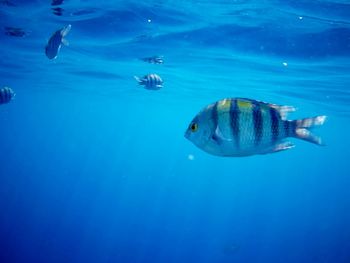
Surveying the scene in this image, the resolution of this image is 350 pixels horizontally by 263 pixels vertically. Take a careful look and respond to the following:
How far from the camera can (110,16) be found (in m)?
16.2

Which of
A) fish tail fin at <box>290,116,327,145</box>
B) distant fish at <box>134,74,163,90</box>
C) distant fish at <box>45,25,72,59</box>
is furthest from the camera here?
distant fish at <box>134,74,163,90</box>

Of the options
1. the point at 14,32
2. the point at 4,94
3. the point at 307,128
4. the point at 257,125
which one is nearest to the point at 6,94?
the point at 4,94

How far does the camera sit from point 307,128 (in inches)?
118

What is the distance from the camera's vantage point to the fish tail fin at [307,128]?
2.92m

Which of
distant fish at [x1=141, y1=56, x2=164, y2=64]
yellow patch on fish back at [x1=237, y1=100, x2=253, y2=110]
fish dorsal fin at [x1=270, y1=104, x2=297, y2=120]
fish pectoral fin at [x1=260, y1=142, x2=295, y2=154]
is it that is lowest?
distant fish at [x1=141, y1=56, x2=164, y2=64]

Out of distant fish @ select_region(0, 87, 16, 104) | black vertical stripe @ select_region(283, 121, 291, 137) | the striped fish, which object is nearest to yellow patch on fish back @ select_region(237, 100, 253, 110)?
the striped fish

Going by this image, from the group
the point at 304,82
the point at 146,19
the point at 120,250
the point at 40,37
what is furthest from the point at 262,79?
the point at 120,250

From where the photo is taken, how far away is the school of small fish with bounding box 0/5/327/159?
2965mm

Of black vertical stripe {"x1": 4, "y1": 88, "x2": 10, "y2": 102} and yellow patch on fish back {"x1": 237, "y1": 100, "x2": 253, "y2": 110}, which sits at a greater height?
yellow patch on fish back {"x1": 237, "y1": 100, "x2": 253, "y2": 110}

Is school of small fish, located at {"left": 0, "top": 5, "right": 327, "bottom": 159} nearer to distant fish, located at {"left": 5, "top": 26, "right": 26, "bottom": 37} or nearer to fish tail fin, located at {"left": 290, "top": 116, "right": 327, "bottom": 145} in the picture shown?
fish tail fin, located at {"left": 290, "top": 116, "right": 327, "bottom": 145}

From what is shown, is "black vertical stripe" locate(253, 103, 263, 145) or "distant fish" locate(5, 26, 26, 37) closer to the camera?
"black vertical stripe" locate(253, 103, 263, 145)

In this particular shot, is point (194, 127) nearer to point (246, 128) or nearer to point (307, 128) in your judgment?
point (246, 128)

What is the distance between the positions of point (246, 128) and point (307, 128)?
0.54 meters

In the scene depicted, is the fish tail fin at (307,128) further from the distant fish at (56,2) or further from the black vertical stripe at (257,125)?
the distant fish at (56,2)
